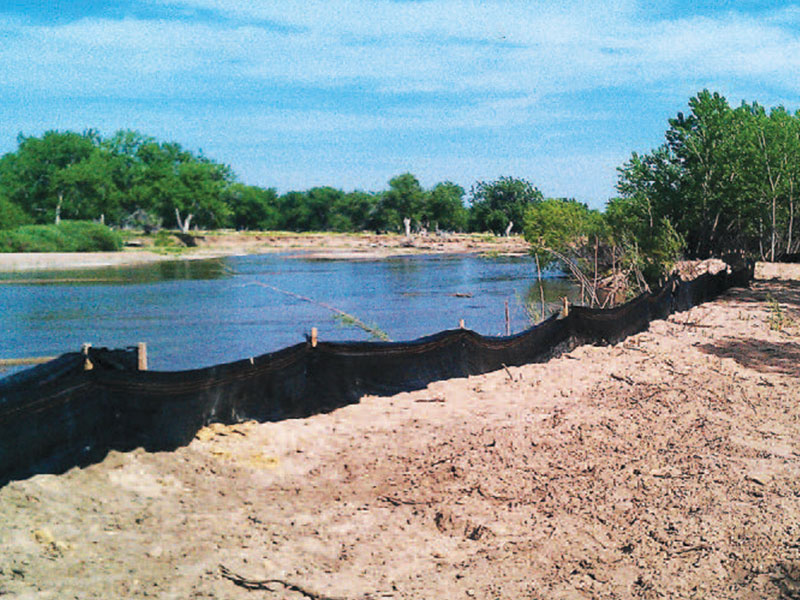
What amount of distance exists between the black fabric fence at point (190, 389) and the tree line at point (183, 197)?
2527 inches

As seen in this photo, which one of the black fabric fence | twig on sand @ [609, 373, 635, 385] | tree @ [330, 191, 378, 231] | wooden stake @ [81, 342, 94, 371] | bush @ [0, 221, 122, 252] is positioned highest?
tree @ [330, 191, 378, 231]

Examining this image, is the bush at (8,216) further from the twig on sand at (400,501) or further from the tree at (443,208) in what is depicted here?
the twig on sand at (400,501)

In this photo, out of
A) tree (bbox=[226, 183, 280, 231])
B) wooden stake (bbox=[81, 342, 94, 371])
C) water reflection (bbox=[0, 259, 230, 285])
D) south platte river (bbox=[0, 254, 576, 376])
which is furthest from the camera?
tree (bbox=[226, 183, 280, 231])

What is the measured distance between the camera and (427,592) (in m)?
5.54

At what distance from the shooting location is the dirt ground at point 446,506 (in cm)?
552

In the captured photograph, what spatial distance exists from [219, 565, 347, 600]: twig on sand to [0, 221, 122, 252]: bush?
6253 centimetres

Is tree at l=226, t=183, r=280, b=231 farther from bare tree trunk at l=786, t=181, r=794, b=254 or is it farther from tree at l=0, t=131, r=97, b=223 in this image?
bare tree trunk at l=786, t=181, r=794, b=254

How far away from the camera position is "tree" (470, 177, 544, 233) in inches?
4825

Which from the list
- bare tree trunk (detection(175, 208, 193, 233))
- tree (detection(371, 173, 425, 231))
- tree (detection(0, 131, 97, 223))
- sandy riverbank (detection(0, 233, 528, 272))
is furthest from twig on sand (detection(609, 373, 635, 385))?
tree (detection(371, 173, 425, 231))

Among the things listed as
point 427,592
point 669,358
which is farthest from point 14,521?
point 669,358

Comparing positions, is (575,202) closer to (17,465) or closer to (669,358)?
(669,358)

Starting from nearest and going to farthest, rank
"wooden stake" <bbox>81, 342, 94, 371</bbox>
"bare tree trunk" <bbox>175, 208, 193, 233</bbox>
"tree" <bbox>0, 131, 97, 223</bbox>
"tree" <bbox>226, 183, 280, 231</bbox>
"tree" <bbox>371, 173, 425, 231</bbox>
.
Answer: "wooden stake" <bbox>81, 342, 94, 371</bbox> → "tree" <bbox>0, 131, 97, 223</bbox> → "bare tree trunk" <bbox>175, 208, 193, 233</bbox> → "tree" <bbox>371, 173, 425, 231</bbox> → "tree" <bbox>226, 183, 280, 231</bbox>

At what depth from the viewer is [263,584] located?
550cm

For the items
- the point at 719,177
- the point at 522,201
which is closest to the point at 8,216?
the point at 719,177
